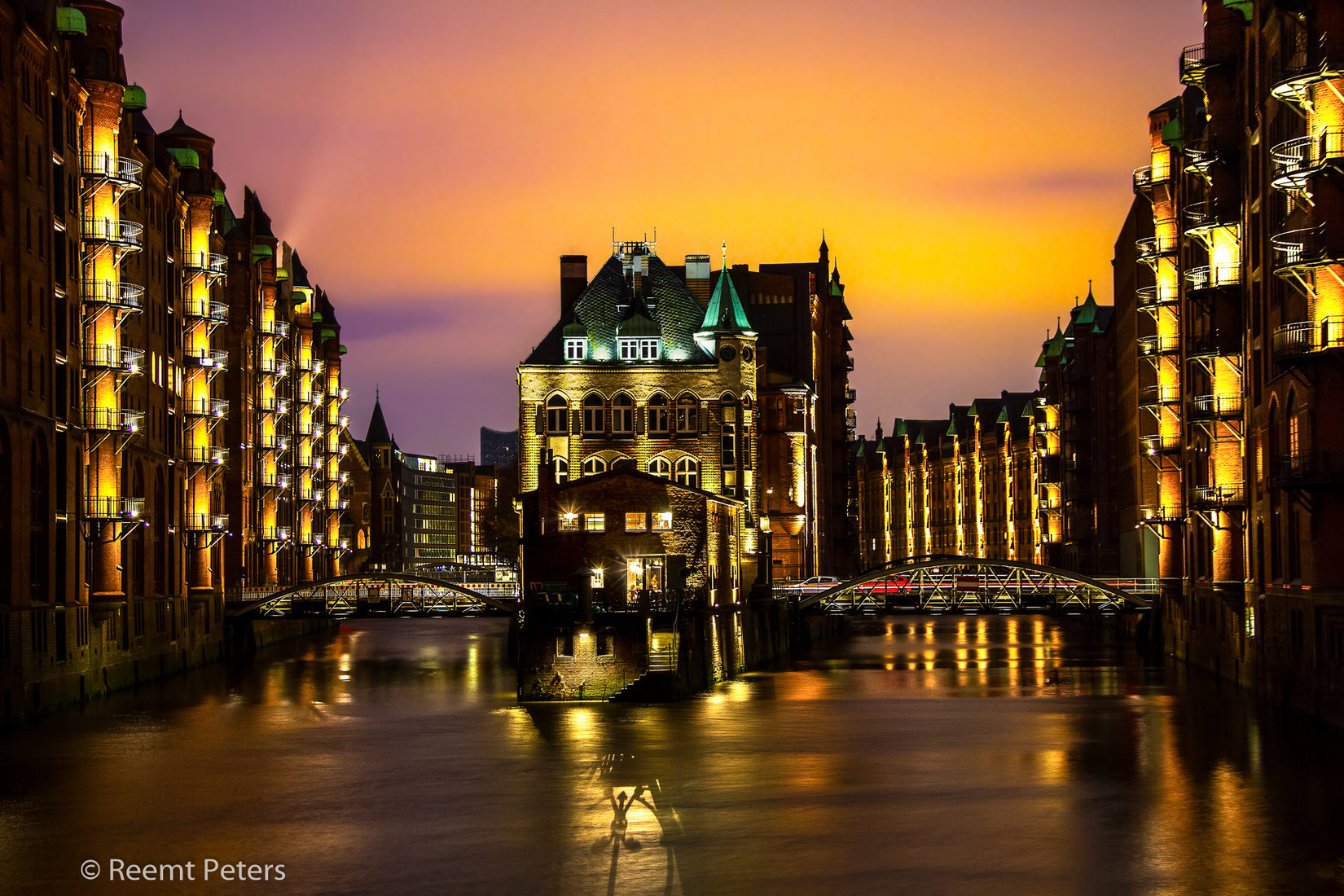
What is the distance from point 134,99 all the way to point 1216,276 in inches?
1671

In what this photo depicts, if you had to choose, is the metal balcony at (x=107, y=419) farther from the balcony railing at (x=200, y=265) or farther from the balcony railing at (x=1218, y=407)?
the balcony railing at (x=1218, y=407)

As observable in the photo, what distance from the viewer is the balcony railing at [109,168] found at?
6631 cm

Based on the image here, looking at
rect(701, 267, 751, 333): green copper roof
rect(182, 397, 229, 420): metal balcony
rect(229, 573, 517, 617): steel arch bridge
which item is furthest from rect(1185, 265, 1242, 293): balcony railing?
rect(182, 397, 229, 420): metal balcony

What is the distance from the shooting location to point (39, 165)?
60.4 meters

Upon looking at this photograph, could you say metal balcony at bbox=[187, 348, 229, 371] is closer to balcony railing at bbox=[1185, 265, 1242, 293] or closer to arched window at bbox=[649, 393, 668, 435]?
arched window at bbox=[649, 393, 668, 435]

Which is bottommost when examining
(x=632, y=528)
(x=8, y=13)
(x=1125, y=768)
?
(x=1125, y=768)

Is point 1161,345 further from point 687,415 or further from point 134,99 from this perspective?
point 134,99

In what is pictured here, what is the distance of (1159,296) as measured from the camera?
81.5 m

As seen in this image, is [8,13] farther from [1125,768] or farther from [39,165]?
[1125,768]

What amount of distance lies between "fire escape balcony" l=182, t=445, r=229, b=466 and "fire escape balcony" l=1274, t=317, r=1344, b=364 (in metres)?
52.1

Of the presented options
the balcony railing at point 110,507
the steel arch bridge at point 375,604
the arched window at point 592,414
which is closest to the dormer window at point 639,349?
the arched window at point 592,414

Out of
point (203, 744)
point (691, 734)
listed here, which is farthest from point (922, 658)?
point (203, 744)

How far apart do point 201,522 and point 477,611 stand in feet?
46.4

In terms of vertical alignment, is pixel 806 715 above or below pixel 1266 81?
below
